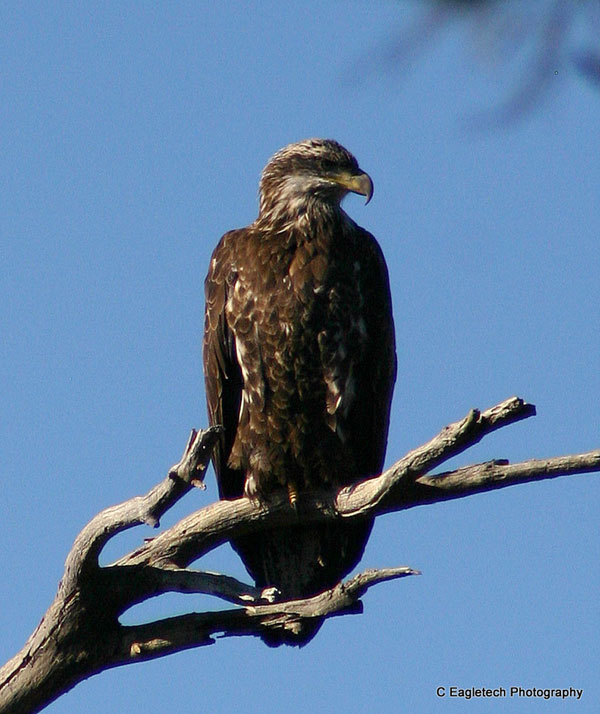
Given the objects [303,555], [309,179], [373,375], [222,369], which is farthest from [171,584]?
[309,179]

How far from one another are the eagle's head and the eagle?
28 mm

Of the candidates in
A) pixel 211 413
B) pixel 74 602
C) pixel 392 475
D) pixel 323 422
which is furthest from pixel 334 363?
pixel 74 602

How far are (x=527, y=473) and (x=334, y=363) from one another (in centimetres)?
141

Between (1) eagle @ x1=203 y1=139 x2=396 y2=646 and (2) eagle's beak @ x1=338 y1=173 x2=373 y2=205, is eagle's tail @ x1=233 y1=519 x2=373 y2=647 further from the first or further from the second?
(2) eagle's beak @ x1=338 y1=173 x2=373 y2=205

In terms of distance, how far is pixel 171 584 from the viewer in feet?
16.1

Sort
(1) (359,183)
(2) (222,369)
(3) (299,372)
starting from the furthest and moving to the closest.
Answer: (1) (359,183)
(2) (222,369)
(3) (299,372)

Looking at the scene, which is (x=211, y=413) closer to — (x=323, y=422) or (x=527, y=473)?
(x=323, y=422)

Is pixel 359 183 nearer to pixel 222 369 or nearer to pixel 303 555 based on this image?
pixel 222 369

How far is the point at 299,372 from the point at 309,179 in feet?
3.94

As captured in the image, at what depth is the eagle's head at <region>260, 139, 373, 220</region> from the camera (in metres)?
6.28

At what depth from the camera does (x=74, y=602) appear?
15.9 feet

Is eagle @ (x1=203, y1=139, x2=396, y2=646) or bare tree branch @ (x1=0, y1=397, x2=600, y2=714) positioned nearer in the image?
bare tree branch @ (x1=0, y1=397, x2=600, y2=714)

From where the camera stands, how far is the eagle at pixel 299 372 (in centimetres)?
568

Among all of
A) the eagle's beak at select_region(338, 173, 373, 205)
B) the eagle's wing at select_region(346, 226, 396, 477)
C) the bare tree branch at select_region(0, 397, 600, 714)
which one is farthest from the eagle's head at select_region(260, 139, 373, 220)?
the bare tree branch at select_region(0, 397, 600, 714)
